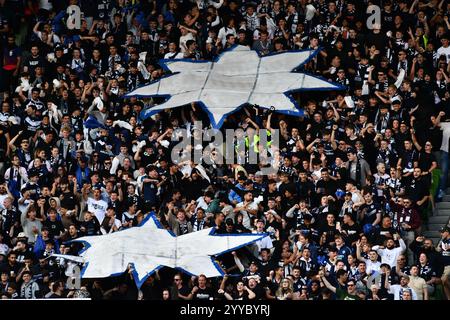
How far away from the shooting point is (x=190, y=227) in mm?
27266

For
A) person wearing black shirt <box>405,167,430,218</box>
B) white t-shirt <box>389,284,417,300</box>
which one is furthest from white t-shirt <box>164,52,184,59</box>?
white t-shirt <box>389,284,417,300</box>

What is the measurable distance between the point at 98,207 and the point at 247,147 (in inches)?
111

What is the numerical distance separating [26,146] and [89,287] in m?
3.82

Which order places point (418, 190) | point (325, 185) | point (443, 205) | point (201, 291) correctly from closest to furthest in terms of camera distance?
1. point (201, 291)
2. point (418, 190)
3. point (325, 185)
4. point (443, 205)

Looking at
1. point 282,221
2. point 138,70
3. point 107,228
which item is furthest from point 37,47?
point 282,221

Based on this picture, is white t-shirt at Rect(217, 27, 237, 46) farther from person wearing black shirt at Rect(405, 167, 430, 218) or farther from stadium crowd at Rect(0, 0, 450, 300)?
person wearing black shirt at Rect(405, 167, 430, 218)

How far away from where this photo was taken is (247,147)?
28297mm

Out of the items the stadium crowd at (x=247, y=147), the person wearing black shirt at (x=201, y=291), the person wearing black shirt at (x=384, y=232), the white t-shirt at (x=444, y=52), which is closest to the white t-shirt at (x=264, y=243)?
the stadium crowd at (x=247, y=147)

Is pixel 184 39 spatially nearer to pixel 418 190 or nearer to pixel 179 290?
pixel 418 190

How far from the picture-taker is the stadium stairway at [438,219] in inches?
1073

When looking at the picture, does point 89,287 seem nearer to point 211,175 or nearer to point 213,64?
point 211,175

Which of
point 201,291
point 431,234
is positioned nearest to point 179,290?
point 201,291
